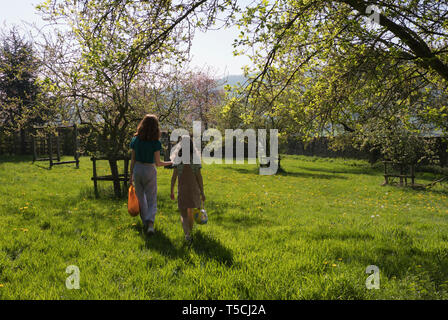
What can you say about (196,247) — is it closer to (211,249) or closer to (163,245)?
(211,249)

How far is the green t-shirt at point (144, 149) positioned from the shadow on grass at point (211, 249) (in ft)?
5.72

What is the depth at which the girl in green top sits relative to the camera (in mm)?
5207

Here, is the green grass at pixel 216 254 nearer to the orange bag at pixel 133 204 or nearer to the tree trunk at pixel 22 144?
the orange bag at pixel 133 204

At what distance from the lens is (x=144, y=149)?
5.20 m

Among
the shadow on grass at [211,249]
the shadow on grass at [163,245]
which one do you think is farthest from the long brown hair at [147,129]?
the shadow on grass at [211,249]

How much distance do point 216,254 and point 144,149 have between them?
2.37m

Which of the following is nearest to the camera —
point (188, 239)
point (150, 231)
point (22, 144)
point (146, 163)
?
point (188, 239)

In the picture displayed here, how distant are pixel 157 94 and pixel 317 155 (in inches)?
1215

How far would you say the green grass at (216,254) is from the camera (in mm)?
3229

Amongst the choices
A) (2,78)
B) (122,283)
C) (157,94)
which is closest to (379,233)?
(122,283)

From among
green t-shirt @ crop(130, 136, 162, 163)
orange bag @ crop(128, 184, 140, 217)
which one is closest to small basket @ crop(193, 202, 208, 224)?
orange bag @ crop(128, 184, 140, 217)

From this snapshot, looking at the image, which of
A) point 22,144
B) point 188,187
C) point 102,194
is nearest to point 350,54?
point 188,187

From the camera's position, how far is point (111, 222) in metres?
6.07
